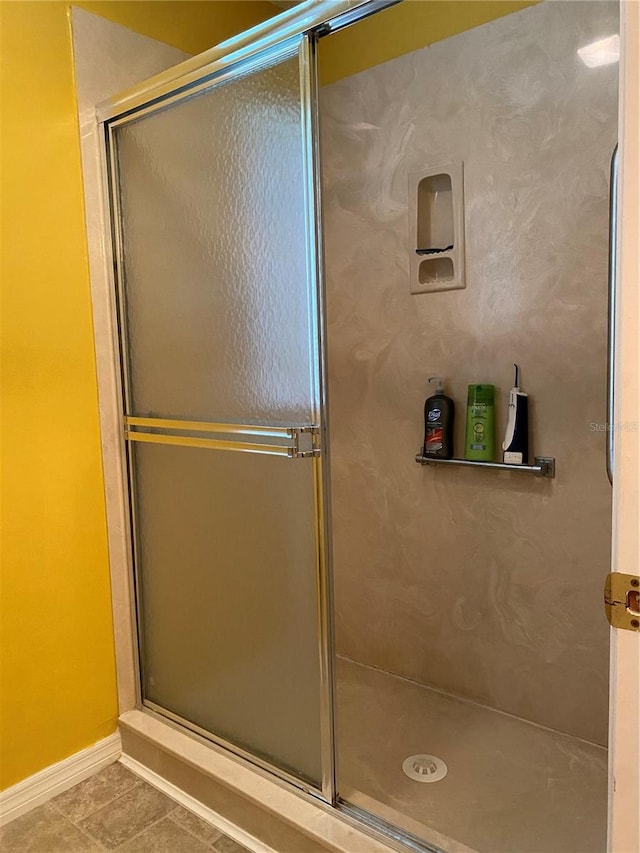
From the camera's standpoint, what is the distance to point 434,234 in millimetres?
2137

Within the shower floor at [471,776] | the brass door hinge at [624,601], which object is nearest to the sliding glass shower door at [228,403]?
the shower floor at [471,776]

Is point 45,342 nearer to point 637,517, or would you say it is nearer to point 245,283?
point 245,283

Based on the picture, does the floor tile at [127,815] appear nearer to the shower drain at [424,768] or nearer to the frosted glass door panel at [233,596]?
the frosted glass door panel at [233,596]

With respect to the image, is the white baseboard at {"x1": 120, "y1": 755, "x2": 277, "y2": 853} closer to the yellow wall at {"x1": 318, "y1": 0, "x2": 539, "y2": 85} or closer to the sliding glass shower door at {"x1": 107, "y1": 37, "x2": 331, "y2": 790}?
the sliding glass shower door at {"x1": 107, "y1": 37, "x2": 331, "y2": 790}

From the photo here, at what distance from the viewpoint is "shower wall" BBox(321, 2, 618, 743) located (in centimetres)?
181

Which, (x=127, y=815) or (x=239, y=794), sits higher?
(x=239, y=794)

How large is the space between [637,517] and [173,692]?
5.03ft

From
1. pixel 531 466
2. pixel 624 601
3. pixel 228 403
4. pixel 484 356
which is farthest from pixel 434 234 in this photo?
pixel 624 601

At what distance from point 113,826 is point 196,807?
21 cm

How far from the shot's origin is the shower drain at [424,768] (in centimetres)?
176

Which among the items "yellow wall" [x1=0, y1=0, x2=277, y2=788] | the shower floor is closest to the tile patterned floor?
"yellow wall" [x1=0, y1=0, x2=277, y2=788]

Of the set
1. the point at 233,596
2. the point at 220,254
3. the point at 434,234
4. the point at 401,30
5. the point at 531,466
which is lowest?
the point at 233,596

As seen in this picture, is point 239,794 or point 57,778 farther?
point 57,778

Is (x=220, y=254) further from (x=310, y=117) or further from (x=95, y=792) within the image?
(x=95, y=792)
